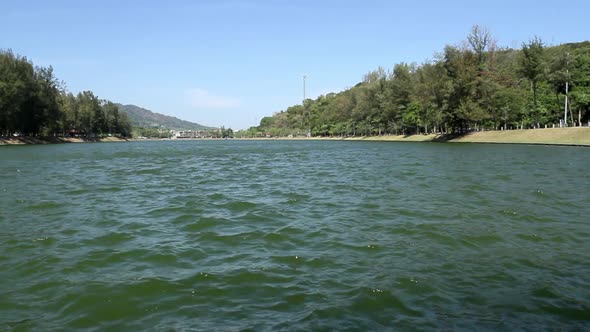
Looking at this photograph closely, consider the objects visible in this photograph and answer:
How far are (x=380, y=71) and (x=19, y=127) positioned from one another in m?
109

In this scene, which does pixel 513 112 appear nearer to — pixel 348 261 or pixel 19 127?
pixel 348 261

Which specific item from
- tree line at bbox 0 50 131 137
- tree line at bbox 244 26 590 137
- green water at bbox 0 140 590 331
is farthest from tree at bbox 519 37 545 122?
tree line at bbox 0 50 131 137

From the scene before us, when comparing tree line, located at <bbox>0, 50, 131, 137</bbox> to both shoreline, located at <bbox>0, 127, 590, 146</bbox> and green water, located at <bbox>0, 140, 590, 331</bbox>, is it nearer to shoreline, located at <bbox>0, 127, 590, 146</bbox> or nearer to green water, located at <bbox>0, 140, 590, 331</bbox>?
shoreline, located at <bbox>0, 127, 590, 146</bbox>

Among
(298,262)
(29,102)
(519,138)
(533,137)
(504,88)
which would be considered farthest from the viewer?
(29,102)

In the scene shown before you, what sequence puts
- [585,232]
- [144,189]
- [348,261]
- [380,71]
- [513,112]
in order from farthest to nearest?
1. [380,71]
2. [513,112]
3. [144,189]
4. [585,232]
5. [348,261]

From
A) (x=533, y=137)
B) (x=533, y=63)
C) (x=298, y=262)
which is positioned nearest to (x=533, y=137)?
(x=533, y=137)

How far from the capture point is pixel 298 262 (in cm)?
971

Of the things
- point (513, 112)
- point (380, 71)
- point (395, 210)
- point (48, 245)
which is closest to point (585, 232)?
point (395, 210)

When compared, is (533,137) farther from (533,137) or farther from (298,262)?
(298,262)

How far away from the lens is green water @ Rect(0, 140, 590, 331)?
686 cm

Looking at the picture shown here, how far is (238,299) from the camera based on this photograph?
24.8 ft

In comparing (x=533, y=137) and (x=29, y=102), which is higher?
(x=29, y=102)

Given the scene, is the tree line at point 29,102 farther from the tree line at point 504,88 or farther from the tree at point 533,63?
the tree at point 533,63

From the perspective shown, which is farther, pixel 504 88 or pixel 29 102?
pixel 29 102
